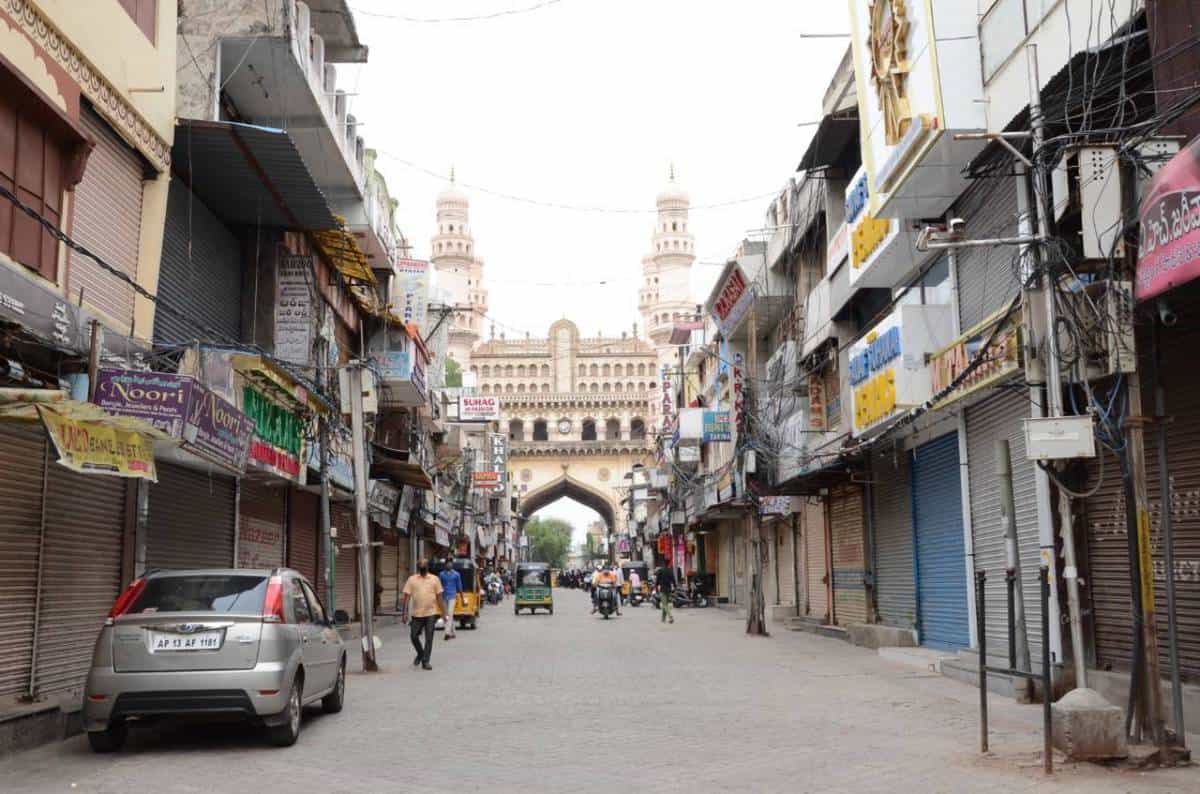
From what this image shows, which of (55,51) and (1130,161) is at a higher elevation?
(55,51)

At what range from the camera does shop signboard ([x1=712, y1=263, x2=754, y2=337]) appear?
29.5 m

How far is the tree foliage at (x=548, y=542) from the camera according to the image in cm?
13175

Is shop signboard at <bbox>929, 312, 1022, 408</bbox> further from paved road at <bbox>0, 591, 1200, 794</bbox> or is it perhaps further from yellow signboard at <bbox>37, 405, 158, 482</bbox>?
yellow signboard at <bbox>37, 405, 158, 482</bbox>

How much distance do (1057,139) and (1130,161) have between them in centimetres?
65

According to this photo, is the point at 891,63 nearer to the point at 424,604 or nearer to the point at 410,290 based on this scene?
the point at 424,604

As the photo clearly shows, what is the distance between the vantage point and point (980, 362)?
480 inches

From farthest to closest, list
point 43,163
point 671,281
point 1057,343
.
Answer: point 671,281 < point 43,163 < point 1057,343

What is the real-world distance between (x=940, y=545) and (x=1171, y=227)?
1023 centimetres

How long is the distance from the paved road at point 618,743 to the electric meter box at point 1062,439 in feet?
7.00

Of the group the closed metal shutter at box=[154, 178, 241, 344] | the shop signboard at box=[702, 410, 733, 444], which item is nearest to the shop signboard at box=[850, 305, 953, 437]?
the closed metal shutter at box=[154, 178, 241, 344]

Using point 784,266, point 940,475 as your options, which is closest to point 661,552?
point 784,266

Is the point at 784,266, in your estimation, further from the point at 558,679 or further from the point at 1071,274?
the point at 1071,274

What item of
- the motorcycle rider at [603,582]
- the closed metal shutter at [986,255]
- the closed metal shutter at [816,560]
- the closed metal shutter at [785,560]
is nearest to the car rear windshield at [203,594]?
the closed metal shutter at [986,255]

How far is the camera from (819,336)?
2288 centimetres
